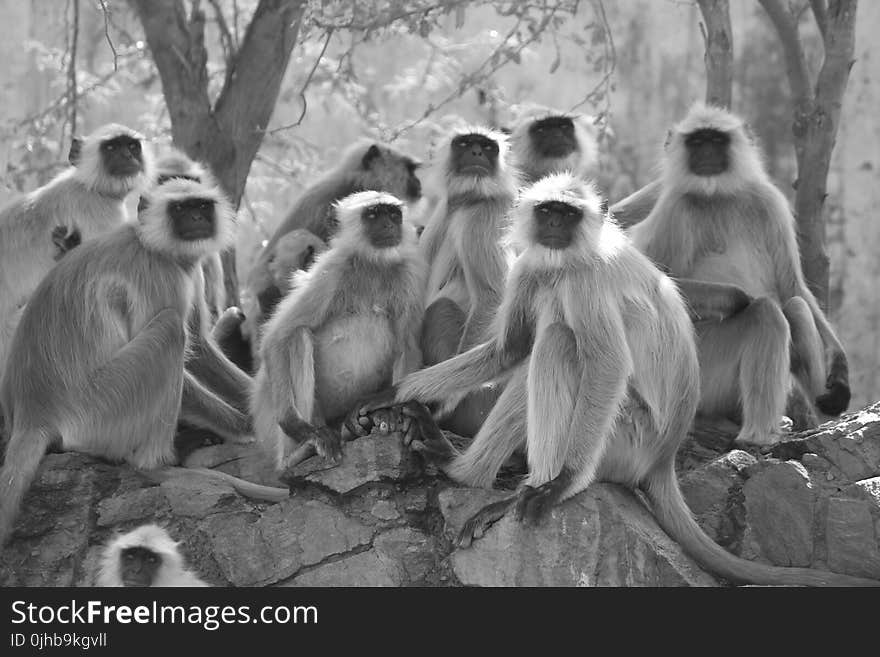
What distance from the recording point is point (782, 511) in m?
5.00

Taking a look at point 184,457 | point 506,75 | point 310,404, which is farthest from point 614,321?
point 506,75

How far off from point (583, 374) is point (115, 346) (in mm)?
1796

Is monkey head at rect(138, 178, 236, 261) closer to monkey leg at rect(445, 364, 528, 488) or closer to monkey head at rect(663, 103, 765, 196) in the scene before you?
monkey leg at rect(445, 364, 528, 488)

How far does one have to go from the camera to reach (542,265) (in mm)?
4840

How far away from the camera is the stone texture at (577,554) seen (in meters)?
4.66

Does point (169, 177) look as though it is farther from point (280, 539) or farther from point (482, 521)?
point (482, 521)

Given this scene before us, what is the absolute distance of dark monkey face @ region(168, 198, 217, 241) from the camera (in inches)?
217

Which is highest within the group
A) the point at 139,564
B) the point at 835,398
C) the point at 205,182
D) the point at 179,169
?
the point at 179,169

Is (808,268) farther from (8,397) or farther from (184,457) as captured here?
(8,397)

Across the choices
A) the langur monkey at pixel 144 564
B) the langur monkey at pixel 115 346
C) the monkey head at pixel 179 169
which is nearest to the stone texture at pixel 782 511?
the langur monkey at pixel 115 346

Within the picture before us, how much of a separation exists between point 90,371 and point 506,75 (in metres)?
10.5

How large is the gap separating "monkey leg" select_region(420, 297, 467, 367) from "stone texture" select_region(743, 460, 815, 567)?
3.99ft

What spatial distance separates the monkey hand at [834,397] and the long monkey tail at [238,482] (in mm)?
2197

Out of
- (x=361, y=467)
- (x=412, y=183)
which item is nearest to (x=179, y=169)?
(x=412, y=183)
